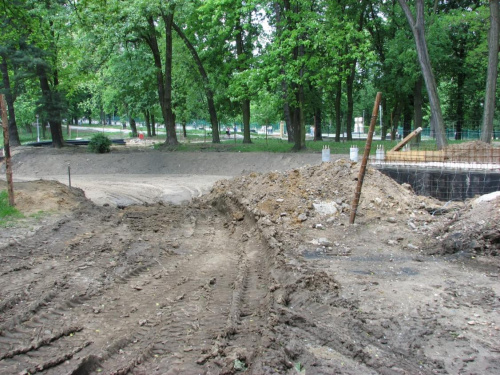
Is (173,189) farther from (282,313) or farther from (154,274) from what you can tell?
(282,313)

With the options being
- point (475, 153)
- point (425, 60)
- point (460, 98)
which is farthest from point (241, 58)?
point (460, 98)

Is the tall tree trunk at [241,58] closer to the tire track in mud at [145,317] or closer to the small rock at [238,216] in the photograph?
the small rock at [238,216]

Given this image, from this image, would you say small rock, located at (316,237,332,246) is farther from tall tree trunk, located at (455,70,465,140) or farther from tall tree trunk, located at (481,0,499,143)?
tall tree trunk, located at (455,70,465,140)

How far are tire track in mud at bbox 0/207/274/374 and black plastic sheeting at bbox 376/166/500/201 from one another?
730 cm

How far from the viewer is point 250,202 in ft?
36.3

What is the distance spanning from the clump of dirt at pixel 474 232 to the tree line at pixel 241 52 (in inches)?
469

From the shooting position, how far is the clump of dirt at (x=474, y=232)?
301 inches

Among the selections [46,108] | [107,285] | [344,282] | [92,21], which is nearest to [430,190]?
[344,282]

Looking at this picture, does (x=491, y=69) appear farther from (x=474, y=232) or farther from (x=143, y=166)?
(x=143, y=166)

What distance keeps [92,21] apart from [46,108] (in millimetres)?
7467

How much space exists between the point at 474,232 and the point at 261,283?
4131 mm

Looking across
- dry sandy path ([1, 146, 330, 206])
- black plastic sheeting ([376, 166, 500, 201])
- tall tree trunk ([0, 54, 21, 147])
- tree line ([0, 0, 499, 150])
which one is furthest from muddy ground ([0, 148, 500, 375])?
tall tree trunk ([0, 54, 21, 147])

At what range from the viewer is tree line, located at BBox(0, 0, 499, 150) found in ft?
66.6

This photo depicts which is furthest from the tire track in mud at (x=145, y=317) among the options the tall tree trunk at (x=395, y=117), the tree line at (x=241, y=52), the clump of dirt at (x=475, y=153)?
the tall tree trunk at (x=395, y=117)
